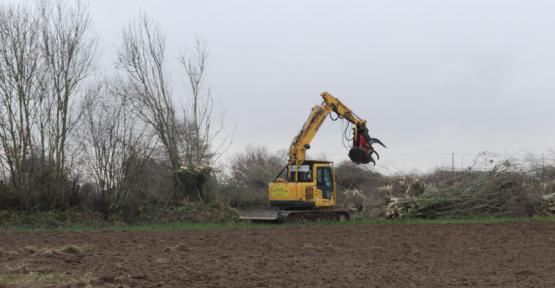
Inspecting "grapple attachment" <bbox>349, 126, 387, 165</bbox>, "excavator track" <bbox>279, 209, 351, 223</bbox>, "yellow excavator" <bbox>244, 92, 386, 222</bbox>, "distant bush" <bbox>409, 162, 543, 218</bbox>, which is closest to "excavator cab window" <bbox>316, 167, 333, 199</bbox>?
"yellow excavator" <bbox>244, 92, 386, 222</bbox>

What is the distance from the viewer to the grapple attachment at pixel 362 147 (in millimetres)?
21594

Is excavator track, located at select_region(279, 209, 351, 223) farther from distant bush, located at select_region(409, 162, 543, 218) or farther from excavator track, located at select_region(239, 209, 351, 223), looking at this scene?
distant bush, located at select_region(409, 162, 543, 218)

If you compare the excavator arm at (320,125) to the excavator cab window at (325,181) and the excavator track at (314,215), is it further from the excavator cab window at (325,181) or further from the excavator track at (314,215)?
the excavator track at (314,215)

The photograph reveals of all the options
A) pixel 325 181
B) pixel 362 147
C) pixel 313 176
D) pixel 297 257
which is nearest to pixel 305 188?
pixel 313 176

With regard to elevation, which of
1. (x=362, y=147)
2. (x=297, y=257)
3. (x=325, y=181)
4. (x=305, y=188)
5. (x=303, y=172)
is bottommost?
(x=297, y=257)

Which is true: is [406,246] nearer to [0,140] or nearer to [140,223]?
[140,223]

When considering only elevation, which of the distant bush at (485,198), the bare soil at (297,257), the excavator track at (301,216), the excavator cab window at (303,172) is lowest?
the bare soil at (297,257)

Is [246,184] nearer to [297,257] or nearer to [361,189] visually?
[361,189]

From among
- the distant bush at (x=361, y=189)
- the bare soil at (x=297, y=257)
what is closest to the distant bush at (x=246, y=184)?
the distant bush at (x=361, y=189)

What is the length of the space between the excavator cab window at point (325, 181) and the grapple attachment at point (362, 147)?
109cm

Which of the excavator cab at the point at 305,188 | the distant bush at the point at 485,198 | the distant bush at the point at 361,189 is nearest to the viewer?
the excavator cab at the point at 305,188

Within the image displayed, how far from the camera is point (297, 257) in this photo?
1238cm

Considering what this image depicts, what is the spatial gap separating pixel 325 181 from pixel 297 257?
9869 millimetres

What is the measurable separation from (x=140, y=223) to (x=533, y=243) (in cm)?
1427
